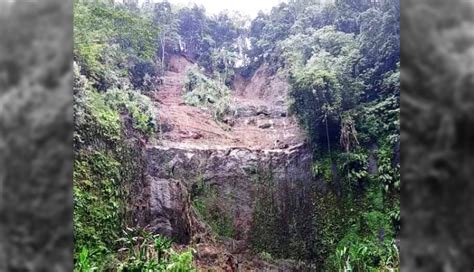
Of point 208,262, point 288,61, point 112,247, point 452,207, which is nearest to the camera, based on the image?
point 452,207

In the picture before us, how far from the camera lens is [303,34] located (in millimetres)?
13914

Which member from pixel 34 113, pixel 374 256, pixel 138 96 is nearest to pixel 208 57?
pixel 138 96

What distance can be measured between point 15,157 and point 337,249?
30.1 feet

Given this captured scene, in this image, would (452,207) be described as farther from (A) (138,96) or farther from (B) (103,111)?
(A) (138,96)

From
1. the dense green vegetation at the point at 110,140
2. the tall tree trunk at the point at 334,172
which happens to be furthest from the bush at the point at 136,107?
the tall tree trunk at the point at 334,172

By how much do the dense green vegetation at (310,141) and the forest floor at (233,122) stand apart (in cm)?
42

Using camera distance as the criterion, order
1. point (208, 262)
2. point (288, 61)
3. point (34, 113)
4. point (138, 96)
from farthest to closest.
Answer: point (288, 61) < point (138, 96) < point (208, 262) < point (34, 113)

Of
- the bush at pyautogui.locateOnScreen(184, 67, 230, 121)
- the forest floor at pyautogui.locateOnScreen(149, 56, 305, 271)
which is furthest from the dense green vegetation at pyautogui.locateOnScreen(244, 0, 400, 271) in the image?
the bush at pyautogui.locateOnScreen(184, 67, 230, 121)

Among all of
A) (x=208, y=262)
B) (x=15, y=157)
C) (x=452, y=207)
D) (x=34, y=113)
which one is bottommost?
(x=208, y=262)

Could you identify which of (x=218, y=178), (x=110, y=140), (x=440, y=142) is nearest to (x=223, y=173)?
(x=218, y=178)

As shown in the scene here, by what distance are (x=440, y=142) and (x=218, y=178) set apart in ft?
32.9

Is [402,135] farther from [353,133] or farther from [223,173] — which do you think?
[223,173]

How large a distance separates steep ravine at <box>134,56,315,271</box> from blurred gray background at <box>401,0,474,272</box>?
8.83m

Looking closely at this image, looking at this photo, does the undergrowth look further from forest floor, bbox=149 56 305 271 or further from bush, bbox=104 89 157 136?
bush, bbox=104 89 157 136
